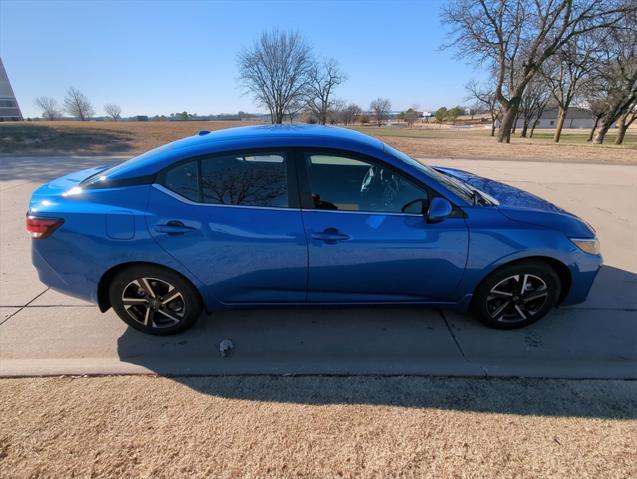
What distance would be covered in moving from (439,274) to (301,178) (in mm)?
1262

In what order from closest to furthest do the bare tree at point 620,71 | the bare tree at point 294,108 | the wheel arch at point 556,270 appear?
the wheel arch at point 556,270 → the bare tree at point 620,71 → the bare tree at point 294,108

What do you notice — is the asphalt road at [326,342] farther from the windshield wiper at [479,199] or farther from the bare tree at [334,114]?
the bare tree at [334,114]

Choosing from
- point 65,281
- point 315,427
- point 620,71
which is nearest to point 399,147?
point 65,281

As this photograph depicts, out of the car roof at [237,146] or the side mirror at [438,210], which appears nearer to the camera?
the side mirror at [438,210]

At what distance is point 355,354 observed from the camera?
8.32ft

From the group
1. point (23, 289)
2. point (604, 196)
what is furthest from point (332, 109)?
point (23, 289)

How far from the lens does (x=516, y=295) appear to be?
2676mm

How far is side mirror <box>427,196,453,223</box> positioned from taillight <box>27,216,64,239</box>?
2630 millimetres

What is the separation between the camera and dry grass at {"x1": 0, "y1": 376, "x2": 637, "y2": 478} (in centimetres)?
174

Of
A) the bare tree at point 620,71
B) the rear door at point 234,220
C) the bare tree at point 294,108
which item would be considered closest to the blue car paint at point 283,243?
the rear door at point 234,220

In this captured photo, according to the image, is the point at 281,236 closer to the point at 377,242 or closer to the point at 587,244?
the point at 377,242

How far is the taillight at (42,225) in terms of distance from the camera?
240 cm

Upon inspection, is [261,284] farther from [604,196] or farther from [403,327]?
[604,196]

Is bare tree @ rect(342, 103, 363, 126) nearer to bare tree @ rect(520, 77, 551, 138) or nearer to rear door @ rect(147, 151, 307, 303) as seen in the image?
bare tree @ rect(520, 77, 551, 138)
